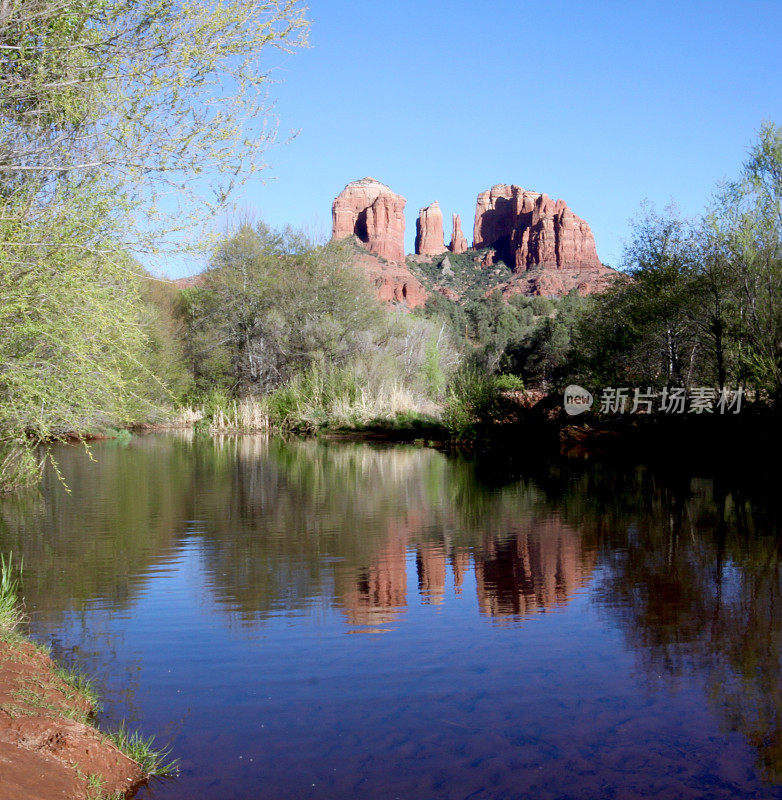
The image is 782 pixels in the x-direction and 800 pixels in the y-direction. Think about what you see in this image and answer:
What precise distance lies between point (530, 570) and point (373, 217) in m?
121

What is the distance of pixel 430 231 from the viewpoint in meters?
136

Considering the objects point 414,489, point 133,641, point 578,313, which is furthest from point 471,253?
point 133,641

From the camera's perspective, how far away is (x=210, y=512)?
11164mm

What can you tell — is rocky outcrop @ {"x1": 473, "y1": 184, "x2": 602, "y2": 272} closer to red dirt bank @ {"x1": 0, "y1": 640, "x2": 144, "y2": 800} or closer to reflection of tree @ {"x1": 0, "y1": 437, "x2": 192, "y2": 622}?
reflection of tree @ {"x1": 0, "y1": 437, "x2": 192, "y2": 622}

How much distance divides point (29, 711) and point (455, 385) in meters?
21.4

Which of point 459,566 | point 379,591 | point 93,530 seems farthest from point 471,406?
point 379,591

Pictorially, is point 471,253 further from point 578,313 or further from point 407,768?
point 407,768

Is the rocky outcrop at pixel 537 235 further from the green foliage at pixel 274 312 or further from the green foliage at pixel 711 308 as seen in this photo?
the green foliage at pixel 711 308

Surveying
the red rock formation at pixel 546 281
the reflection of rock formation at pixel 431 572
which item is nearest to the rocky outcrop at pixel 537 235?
the red rock formation at pixel 546 281

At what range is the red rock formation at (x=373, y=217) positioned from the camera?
122250 millimetres

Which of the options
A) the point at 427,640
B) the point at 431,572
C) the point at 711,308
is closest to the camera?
the point at 427,640

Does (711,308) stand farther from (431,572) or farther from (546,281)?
(546,281)

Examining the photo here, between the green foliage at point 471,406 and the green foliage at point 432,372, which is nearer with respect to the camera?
the green foliage at point 471,406

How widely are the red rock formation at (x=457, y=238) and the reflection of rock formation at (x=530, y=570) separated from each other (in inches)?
5153
